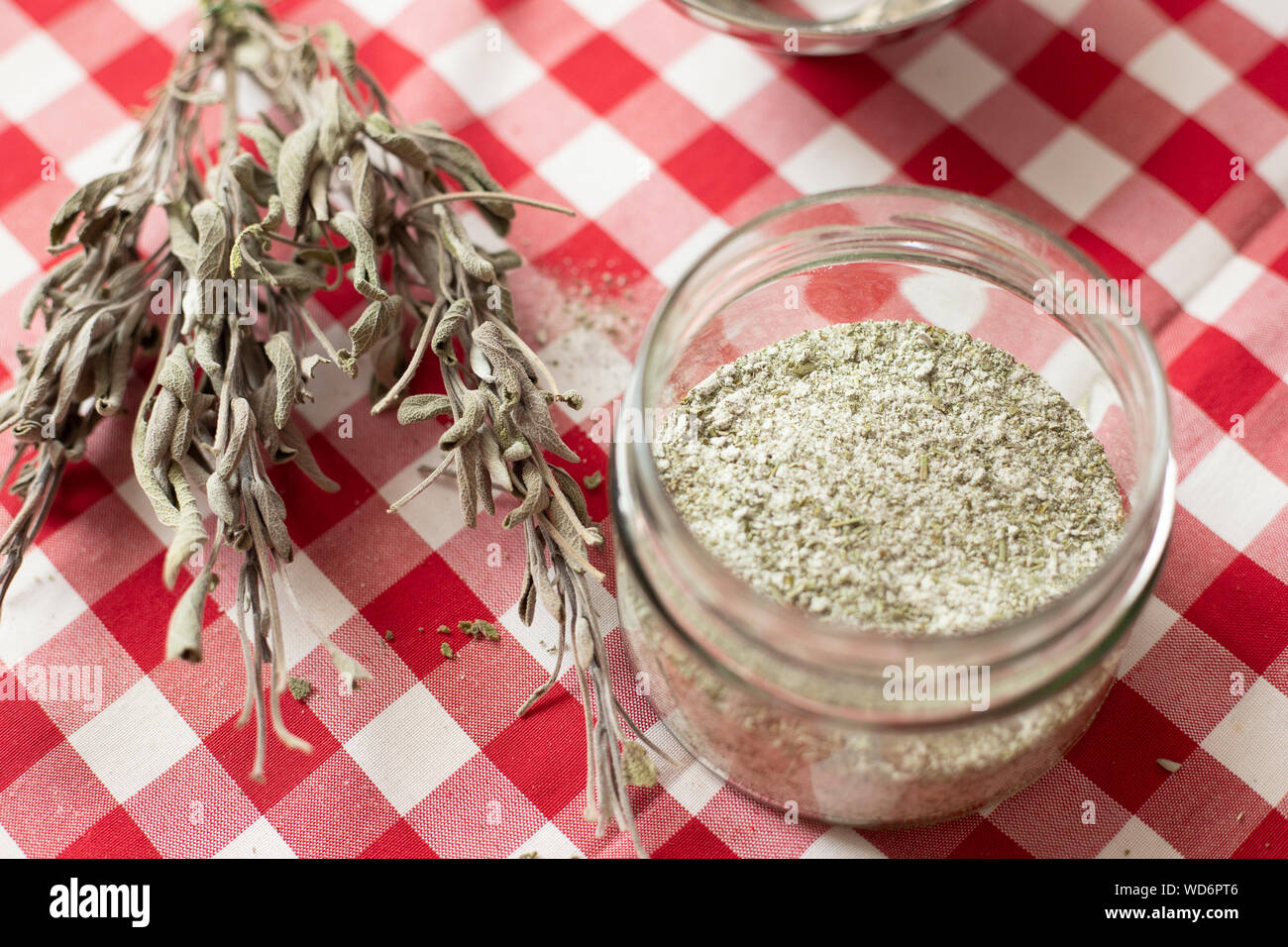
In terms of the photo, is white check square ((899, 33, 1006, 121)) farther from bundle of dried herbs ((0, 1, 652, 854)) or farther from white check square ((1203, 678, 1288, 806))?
white check square ((1203, 678, 1288, 806))

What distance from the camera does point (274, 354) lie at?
772 millimetres

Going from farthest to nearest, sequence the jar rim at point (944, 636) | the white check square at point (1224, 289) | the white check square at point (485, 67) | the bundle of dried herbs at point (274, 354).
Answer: the white check square at point (485, 67) < the white check square at point (1224, 289) < the bundle of dried herbs at point (274, 354) < the jar rim at point (944, 636)

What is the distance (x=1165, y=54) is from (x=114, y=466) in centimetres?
109

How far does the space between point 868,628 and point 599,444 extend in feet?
1.11

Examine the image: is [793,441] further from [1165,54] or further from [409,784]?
[1165,54]

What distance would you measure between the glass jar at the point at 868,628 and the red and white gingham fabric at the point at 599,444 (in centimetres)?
9

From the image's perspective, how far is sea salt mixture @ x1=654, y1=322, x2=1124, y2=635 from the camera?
0.71 meters

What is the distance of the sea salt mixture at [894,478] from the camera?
0.71 metres

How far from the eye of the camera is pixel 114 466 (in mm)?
940

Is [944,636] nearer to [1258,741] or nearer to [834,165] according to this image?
[1258,741]

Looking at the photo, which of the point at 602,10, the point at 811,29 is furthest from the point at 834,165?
the point at 602,10

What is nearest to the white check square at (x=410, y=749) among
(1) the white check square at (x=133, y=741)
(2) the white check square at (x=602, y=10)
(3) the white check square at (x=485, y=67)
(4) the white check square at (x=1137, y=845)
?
(1) the white check square at (x=133, y=741)

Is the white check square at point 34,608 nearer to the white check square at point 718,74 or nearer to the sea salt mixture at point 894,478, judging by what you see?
the sea salt mixture at point 894,478

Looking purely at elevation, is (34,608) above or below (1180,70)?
above
